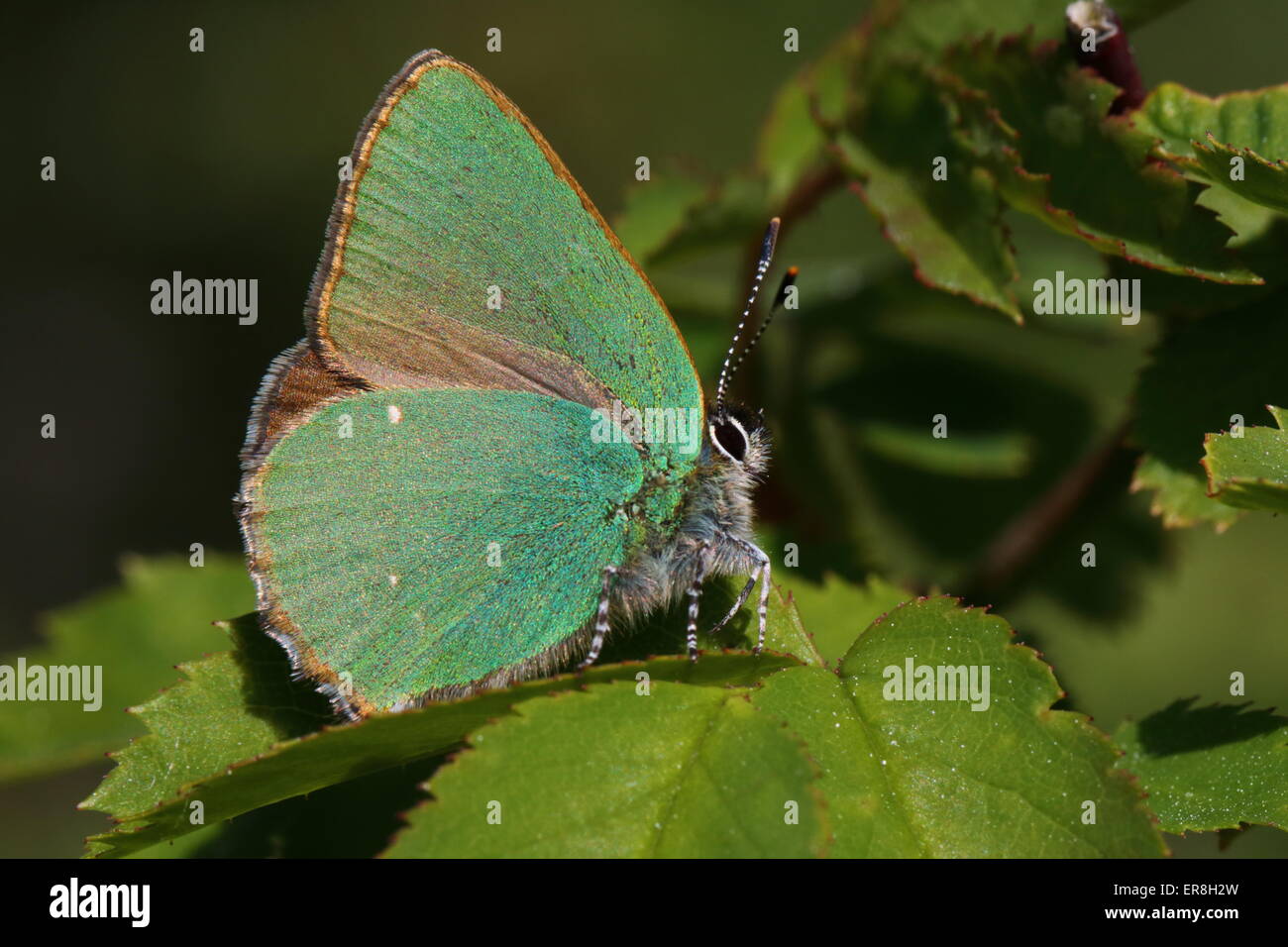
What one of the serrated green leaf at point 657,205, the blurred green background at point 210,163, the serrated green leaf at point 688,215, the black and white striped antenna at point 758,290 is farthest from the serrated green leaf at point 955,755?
the blurred green background at point 210,163

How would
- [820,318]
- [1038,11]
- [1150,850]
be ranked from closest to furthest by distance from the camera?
[1150,850], [1038,11], [820,318]

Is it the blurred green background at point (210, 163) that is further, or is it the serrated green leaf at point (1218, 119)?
the blurred green background at point (210, 163)

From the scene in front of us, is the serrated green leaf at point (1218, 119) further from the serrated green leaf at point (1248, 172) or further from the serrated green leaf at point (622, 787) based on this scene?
the serrated green leaf at point (622, 787)

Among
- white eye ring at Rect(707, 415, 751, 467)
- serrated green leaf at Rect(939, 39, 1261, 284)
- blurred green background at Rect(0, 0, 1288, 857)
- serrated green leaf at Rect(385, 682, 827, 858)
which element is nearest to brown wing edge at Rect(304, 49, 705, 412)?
white eye ring at Rect(707, 415, 751, 467)
